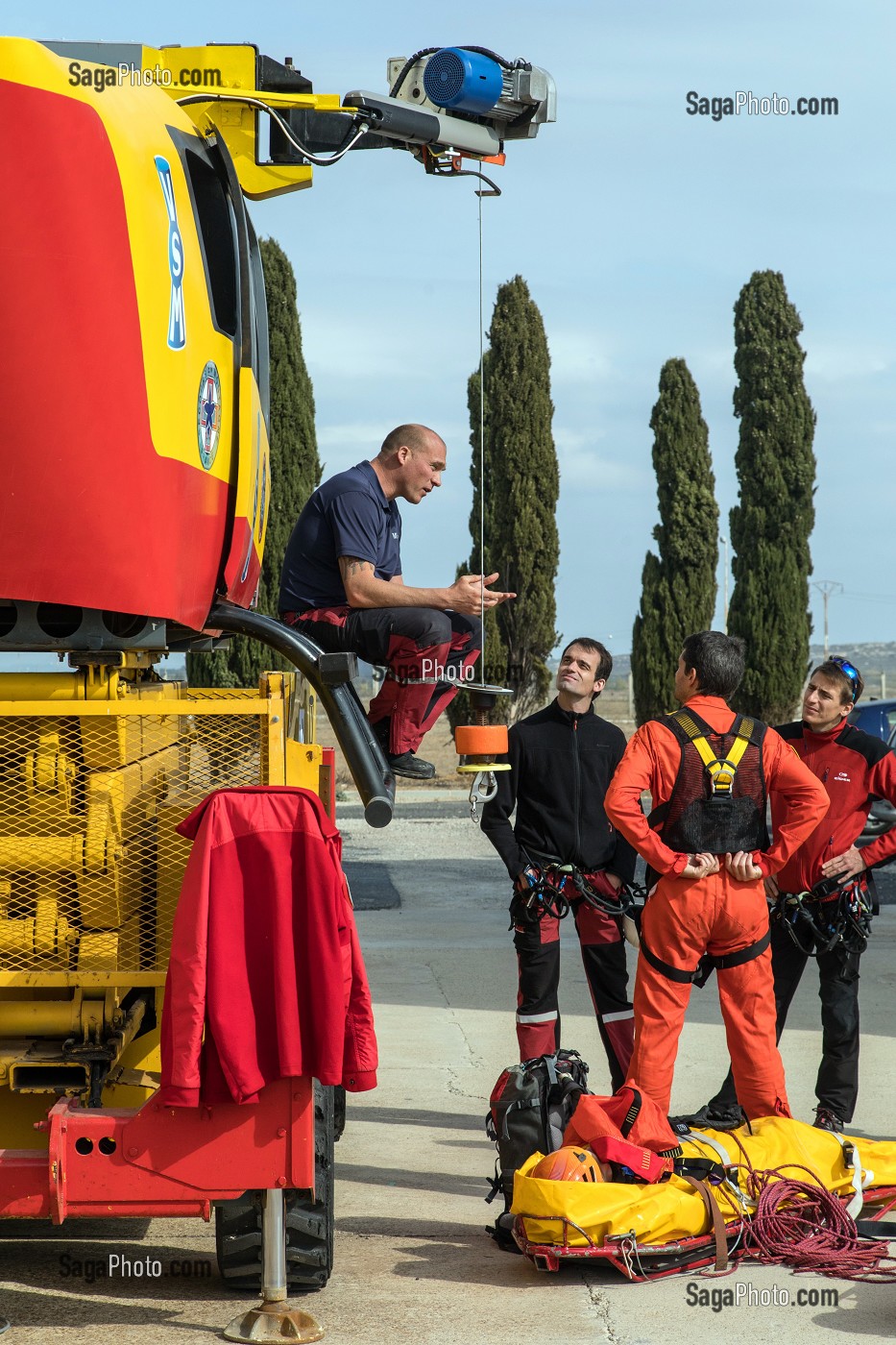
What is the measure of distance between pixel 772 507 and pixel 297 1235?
27506mm

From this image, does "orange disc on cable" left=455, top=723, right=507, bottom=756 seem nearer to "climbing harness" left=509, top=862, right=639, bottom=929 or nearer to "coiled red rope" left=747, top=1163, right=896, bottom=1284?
"climbing harness" left=509, top=862, right=639, bottom=929

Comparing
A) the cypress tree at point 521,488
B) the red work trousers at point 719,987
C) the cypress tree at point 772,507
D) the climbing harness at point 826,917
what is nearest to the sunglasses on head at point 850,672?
the climbing harness at point 826,917

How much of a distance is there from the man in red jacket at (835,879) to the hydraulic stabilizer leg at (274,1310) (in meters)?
2.50

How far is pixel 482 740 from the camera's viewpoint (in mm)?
5078

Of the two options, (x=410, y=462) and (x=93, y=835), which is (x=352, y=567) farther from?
(x=93, y=835)

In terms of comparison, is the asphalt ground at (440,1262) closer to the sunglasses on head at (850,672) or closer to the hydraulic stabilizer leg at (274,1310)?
the hydraulic stabilizer leg at (274,1310)

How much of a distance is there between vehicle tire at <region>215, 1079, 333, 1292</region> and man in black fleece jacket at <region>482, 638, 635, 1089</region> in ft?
5.67

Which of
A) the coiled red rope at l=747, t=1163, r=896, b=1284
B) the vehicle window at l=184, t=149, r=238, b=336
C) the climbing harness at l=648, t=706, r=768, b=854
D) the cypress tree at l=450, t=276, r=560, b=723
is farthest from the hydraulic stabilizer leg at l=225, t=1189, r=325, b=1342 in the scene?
the cypress tree at l=450, t=276, r=560, b=723

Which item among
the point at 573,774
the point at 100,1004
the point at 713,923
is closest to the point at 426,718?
the point at 573,774

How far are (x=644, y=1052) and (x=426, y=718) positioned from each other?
141 cm

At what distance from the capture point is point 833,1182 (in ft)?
16.4

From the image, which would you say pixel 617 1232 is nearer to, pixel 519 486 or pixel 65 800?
pixel 65 800

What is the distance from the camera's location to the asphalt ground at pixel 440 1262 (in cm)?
428

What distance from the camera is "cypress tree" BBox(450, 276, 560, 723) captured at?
1134 inches
